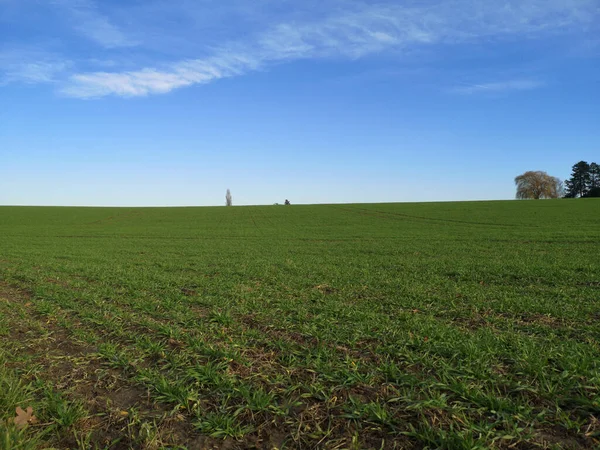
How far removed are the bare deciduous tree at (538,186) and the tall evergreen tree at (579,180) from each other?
26.7 metres

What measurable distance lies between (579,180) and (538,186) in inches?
1346

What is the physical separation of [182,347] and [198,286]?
5245 mm

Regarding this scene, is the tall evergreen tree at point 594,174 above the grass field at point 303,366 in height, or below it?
above

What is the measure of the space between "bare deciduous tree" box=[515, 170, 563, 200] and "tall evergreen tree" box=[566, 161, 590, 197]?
2674 cm

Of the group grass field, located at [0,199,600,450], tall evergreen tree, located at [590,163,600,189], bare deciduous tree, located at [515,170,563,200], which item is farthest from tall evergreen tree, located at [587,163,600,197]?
grass field, located at [0,199,600,450]

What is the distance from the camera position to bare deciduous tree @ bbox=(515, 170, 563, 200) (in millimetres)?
104750

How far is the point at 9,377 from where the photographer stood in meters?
4.74

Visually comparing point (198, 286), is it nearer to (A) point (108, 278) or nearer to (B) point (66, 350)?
(A) point (108, 278)

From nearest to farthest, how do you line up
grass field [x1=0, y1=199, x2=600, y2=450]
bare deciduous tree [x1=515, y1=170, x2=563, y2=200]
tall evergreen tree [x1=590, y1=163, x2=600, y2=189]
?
1. grass field [x1=0, y1=199, x2=600, y2=450]
2. bare deciduous tree [x1=515, y1=170, x2=563, y2=200]
3. tall evergreen tree [x1=590, y1=163, x2=600, y2=189]

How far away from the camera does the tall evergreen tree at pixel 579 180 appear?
411 ft

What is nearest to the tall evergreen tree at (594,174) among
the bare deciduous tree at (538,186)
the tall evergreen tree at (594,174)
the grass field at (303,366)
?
the tall evergreen tree at (594,174)

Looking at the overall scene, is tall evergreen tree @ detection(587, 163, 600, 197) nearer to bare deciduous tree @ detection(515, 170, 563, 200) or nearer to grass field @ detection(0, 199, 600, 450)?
bare deciduous tree @ detection(515, 170, 563, 200)

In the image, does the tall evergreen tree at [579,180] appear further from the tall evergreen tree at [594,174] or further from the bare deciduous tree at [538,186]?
the bare deciduous tree at [538,186]

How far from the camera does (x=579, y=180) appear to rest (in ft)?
415
